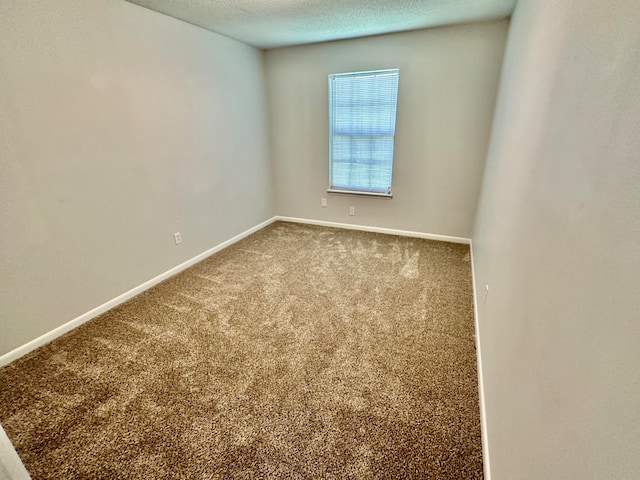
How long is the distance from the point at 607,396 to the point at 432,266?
2.62 m

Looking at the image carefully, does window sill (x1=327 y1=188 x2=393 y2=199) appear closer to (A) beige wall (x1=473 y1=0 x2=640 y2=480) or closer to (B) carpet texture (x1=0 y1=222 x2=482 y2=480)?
(B) carpet texture (x1=0 y1=222 x2=482 y2=480)

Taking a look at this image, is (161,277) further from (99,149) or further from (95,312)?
(99,149)

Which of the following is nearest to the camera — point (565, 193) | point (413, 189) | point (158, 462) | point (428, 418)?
point (565, 193)

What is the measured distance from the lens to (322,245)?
11.7 ft

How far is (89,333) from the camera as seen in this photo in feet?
6.86

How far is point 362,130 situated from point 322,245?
1528 mm

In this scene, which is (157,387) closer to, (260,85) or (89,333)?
(89,333)

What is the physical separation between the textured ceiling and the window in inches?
20.1

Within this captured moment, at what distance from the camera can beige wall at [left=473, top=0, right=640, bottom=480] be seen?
0.47m

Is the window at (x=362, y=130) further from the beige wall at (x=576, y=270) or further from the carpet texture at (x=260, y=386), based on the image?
the beige wall at (x=576, y=270)

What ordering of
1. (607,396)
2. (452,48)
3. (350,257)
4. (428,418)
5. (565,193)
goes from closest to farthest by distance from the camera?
(607,396) → (565,193) → (428,418) → (452,48) → (350,257)

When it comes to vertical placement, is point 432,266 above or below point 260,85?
below

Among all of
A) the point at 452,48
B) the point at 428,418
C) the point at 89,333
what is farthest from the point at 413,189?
the point at 89,333

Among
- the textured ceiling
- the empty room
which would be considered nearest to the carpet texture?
the empty room
